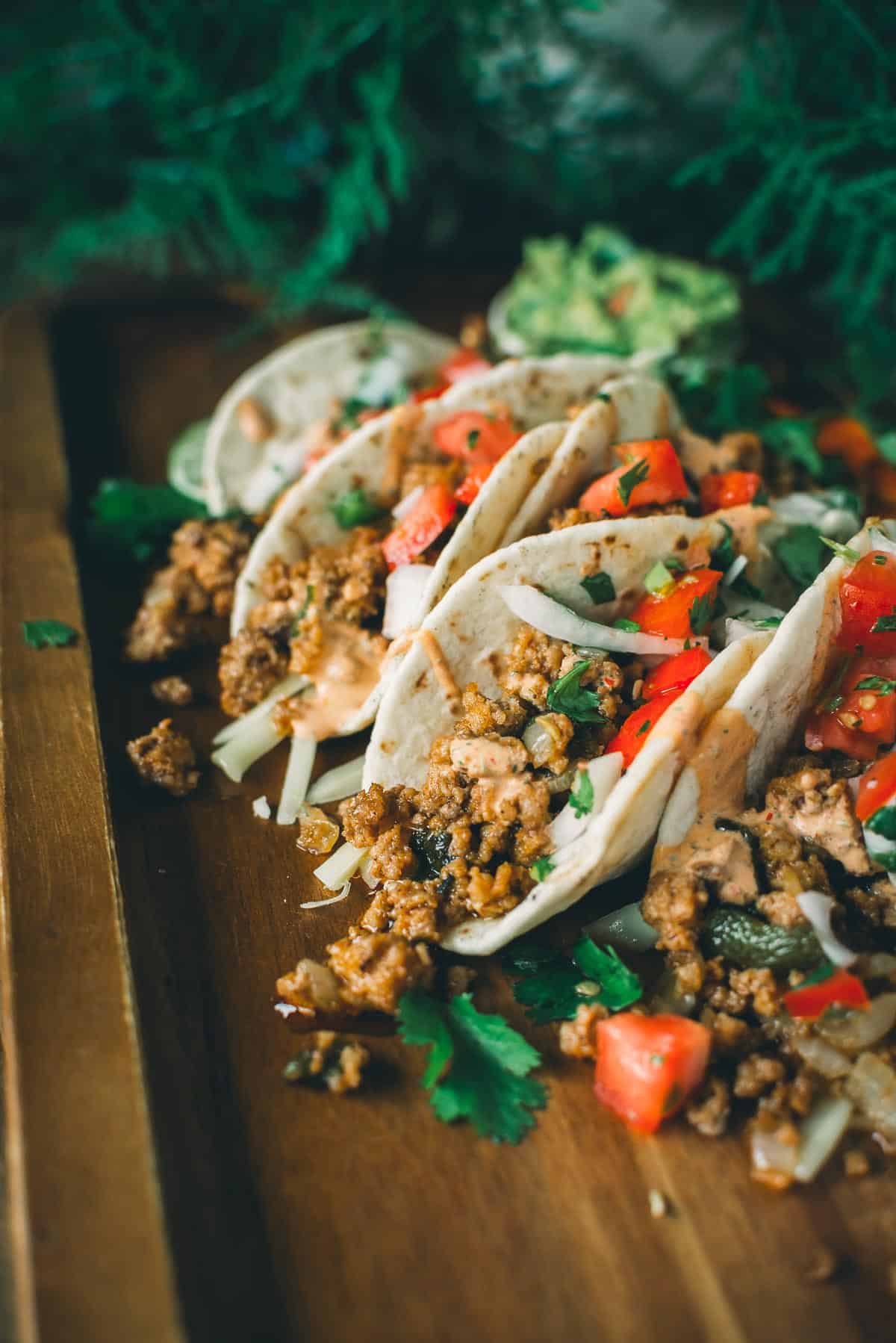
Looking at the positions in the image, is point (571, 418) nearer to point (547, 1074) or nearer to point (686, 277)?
point (686, 277)

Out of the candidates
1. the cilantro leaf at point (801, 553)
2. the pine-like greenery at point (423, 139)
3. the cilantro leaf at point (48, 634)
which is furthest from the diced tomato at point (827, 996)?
the pine-like greenery at point (423, 139)

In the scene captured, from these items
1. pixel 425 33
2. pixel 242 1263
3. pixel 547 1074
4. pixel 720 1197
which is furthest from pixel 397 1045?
pixel 425 33

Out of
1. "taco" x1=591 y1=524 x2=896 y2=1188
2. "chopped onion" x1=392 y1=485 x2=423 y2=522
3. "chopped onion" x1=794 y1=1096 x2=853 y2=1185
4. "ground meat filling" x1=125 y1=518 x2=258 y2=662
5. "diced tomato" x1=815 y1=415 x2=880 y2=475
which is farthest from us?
"diced tomato" x1=815 y1=415 x2=880 y2=475

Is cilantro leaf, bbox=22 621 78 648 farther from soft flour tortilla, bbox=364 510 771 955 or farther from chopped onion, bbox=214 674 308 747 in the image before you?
soft flour tortilla, bbox=364 510 771 955

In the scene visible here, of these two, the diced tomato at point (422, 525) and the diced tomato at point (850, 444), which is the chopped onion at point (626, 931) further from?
the diced tomato at point (850, 444)

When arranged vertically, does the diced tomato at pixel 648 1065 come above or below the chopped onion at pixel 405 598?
below

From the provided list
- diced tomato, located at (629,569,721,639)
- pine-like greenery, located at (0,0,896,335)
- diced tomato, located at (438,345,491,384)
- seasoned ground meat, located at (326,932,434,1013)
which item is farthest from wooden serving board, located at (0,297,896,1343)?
pine-like greenery, located at (0,0,896,335)
